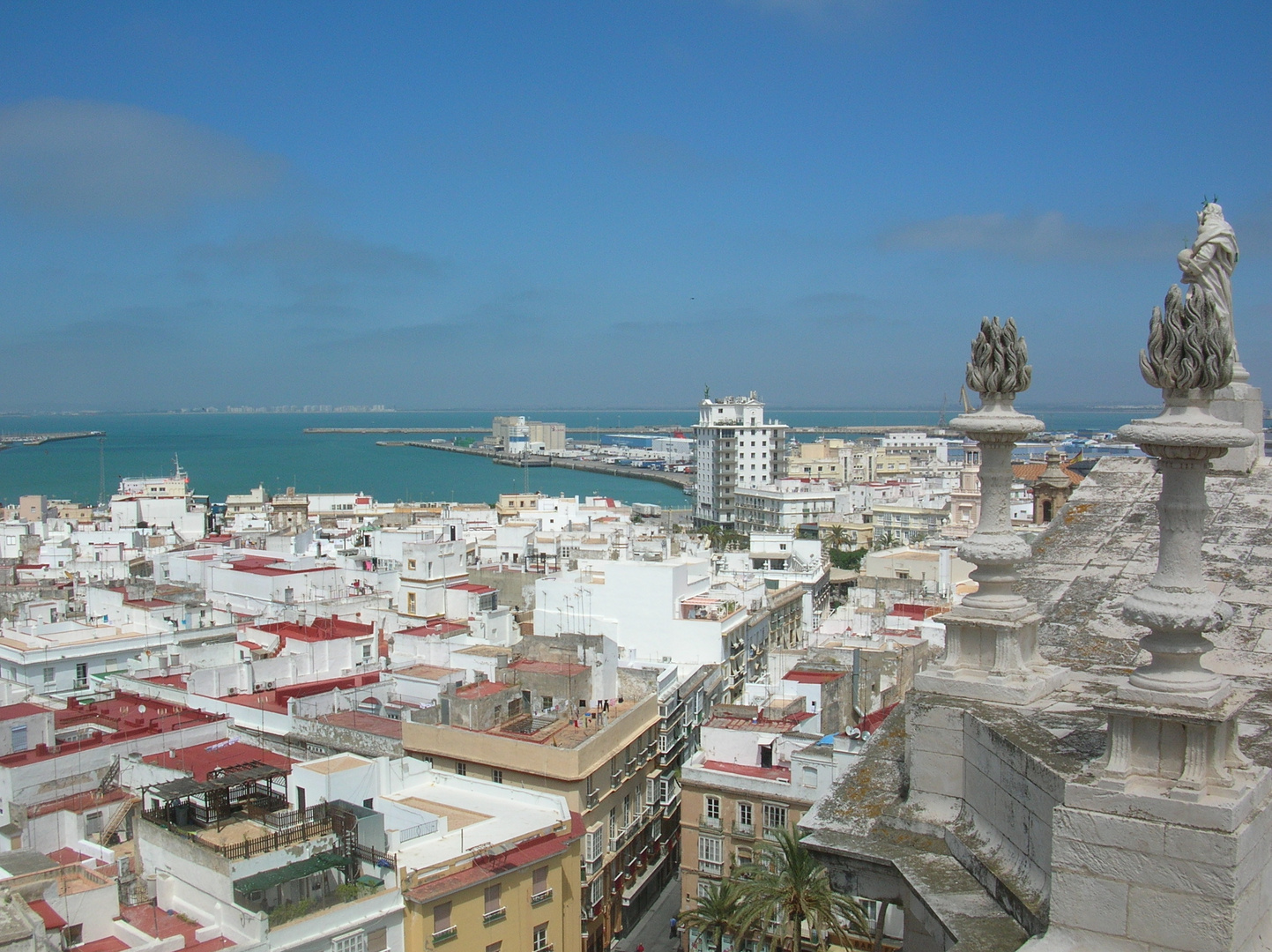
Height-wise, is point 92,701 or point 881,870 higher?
point 881,870

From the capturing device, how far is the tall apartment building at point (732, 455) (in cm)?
9419

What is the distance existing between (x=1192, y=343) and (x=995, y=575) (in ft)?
8.89

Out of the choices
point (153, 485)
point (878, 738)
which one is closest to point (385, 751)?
point (878, 738)

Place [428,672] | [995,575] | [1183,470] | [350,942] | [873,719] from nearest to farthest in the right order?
[1183,470]
[995,575]
[350,942]
[873,719]
[428,672]

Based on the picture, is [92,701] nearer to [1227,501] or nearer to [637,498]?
[1227,501]

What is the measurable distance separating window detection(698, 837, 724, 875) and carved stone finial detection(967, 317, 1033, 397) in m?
15.0

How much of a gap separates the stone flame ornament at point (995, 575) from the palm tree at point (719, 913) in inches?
210

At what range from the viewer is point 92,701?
81.7ft

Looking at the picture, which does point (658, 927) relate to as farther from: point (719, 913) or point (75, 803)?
point (75, 803)

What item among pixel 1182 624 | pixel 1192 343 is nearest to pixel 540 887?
pixel 1182 624

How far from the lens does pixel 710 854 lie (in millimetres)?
20734

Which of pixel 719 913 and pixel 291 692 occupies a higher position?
pixel 719 913

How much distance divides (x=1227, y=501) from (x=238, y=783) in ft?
46.0

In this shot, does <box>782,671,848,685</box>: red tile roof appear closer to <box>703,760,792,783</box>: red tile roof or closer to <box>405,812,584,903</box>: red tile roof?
<box>703,760,792,783</box>: red tile roof
